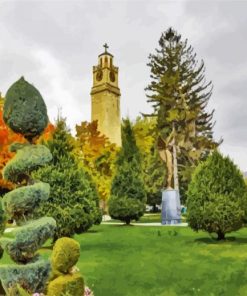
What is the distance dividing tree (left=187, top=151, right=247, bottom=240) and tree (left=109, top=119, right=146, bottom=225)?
9.88 metres

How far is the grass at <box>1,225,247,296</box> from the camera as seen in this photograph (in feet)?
29.4

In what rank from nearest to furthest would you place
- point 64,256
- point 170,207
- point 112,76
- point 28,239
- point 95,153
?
point 64,256
point 28,239
point 170,207
point 95,153
point 112,76

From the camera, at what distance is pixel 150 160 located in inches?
1709

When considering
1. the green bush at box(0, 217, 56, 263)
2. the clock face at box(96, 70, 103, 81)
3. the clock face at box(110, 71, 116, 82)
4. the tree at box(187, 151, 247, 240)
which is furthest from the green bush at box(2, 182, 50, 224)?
the clock face at box(110, 71, 116, 82)

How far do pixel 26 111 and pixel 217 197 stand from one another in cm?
Answer: 956

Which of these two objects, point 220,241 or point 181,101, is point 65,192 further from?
point 181,101

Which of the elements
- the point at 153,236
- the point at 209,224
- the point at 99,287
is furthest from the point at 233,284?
the point at 153,236

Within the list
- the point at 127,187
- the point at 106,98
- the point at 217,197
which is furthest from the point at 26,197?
the point at 106,98

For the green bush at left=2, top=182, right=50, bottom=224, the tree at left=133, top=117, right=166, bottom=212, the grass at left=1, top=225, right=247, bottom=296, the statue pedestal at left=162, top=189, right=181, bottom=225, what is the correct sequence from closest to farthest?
Result: the green bush at left=2, top=182, right=50, bottom=224 < the grass at left=1, top=225, right=247, bottom=296 < the statue pedestal at left=162, top=189, right=181, bottom=225 < the tree at left=133, top=117, right=166, bottom=212

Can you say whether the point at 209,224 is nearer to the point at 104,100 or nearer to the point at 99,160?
the point at 99,160

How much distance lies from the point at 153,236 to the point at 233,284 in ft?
30.9

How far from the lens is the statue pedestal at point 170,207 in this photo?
25156 mm

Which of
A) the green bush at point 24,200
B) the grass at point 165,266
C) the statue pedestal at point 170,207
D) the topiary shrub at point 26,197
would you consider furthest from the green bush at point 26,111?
the statue pedestal at point 170,207

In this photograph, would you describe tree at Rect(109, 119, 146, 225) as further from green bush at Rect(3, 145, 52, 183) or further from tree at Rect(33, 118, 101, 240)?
green bush at Rect(3, 145, 52, 183)
